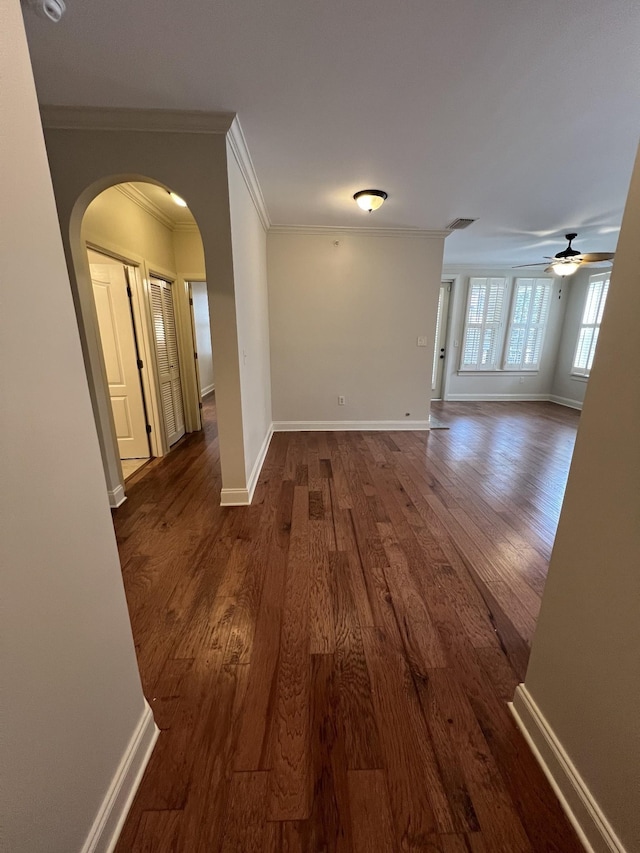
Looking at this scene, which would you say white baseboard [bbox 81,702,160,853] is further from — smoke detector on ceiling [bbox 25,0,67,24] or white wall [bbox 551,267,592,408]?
white wall [bbox 551,267,592,408]

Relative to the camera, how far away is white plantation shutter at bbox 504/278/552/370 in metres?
6.60

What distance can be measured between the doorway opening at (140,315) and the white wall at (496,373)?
493cm

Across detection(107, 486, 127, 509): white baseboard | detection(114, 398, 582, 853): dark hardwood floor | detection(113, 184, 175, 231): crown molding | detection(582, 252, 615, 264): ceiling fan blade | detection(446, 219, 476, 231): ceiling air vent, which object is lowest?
detection(114, 398, 582, 853): dark hardwood floor

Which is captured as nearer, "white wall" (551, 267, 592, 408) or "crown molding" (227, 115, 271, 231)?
"crown molding" (227, 115, 271, 231)

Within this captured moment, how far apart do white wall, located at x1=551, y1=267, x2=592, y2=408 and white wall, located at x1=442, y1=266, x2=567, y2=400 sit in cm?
11

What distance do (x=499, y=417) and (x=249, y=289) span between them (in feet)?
15.8

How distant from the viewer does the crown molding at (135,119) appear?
193cm

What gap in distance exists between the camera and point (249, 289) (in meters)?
2.94

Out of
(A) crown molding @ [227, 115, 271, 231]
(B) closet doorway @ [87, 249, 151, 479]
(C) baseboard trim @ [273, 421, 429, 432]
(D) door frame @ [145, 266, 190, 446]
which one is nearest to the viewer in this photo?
(A) crown molding @ [227, 115, 271, 231]

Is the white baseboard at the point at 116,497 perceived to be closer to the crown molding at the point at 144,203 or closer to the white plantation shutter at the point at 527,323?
the crown molding at the point at 144,203

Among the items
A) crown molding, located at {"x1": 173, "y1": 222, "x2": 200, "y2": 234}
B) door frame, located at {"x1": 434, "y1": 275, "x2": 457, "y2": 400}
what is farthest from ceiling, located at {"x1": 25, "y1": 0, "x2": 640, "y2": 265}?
door frame, located at {"x1": 434, "y1": 275, "x2": 457, "y2": 400}

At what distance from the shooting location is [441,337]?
6820 mm

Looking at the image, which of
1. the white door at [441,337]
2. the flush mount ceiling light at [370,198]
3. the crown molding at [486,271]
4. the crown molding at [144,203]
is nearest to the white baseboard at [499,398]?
the white door at [441,337]

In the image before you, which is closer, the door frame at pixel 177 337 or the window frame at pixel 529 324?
the door frame at pixel 177 337
